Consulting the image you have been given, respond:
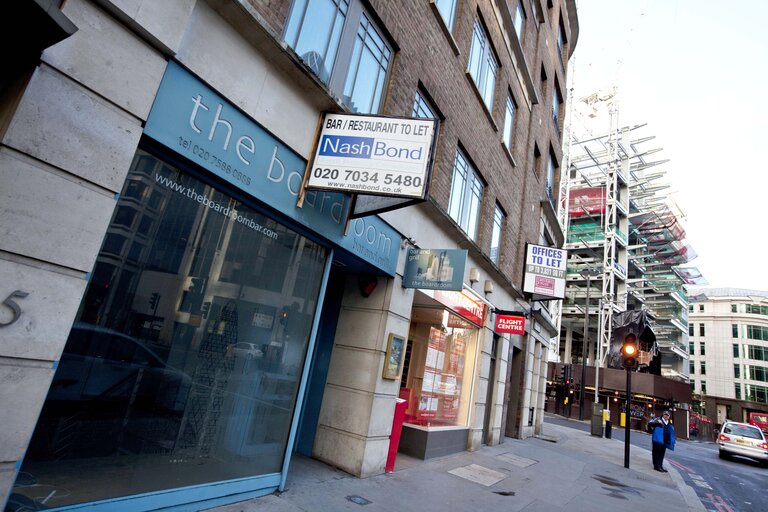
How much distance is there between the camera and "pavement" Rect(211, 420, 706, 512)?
18.9 feet

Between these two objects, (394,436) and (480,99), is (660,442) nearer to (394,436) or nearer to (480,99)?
(394,436)

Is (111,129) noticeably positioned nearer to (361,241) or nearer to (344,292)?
(361,241)

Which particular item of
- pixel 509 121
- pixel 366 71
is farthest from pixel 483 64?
pixel 366 71

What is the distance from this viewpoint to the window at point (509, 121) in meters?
14.1

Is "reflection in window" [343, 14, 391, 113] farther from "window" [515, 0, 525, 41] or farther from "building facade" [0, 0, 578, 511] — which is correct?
"window" [515, 0, 525, 41]

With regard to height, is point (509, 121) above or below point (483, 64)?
above

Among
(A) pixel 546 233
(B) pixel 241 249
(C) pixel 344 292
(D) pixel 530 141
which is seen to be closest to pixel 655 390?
(A) pixel 546 233

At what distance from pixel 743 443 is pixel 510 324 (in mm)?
18424

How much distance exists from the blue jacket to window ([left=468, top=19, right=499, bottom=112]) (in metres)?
11.6

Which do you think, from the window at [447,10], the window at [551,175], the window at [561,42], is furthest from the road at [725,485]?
the window at [561,42]

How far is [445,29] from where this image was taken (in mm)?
9195

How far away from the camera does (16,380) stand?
309cm

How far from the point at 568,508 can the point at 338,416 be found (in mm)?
4264

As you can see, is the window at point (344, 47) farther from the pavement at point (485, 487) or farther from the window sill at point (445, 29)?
the pavement at point (485, 487)
